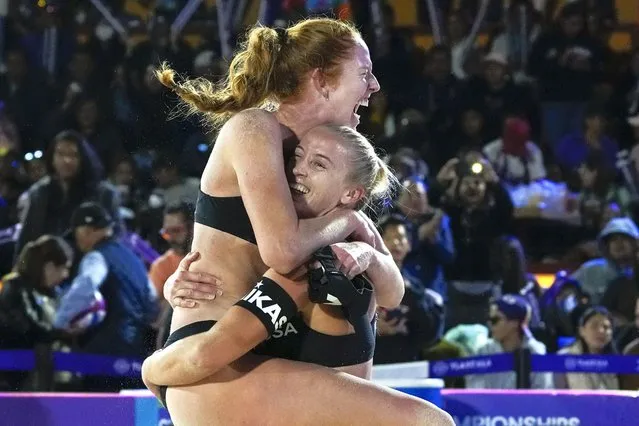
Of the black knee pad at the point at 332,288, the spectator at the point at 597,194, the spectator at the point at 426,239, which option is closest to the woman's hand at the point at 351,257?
the black knee pad at the point at 332,288

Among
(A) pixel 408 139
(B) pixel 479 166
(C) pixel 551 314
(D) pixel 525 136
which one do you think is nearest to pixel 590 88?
(D) pixel 525 136

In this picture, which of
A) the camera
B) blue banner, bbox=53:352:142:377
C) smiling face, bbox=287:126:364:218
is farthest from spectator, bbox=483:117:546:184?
smiling face, bbox=287:126:364:218

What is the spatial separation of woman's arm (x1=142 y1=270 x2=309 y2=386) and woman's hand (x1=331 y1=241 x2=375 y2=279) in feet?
0.38

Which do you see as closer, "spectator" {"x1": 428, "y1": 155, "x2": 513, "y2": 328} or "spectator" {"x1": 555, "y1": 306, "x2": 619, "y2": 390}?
"spectator" {"x1": 555, "y1": 306, "x2": 619, "y2": 390}

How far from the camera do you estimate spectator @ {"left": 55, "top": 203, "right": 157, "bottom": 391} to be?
6570mm

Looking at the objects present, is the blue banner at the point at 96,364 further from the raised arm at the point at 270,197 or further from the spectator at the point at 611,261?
the spectator at the point at 611,261

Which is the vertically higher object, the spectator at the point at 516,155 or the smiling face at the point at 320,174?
the smiling face at the point at 320,174

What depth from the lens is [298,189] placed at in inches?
139

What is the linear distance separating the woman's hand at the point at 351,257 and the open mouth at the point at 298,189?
0.20 m

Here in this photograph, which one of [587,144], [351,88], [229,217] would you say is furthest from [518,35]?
[229,217]

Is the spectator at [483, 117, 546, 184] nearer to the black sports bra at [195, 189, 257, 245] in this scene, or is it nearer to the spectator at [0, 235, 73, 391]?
the spectator at [0, 235, 73, 391]

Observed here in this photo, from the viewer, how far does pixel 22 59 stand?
36.6 feet

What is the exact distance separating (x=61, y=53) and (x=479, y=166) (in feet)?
15.5

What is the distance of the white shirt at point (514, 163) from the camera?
9.70 m
